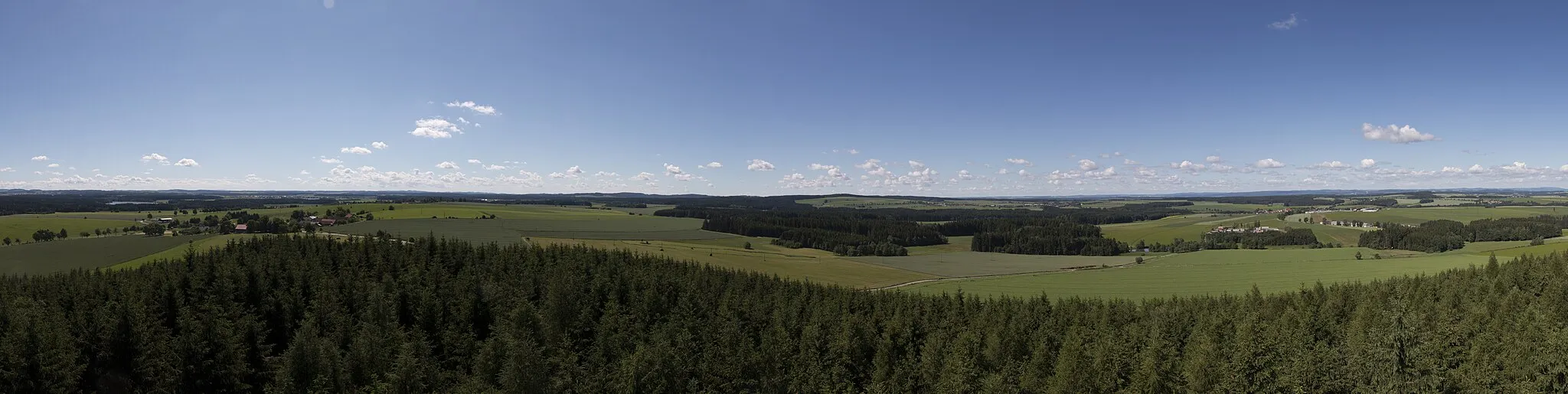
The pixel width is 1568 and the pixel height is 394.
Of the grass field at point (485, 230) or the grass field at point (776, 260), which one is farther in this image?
the grass field at point (485, 230)

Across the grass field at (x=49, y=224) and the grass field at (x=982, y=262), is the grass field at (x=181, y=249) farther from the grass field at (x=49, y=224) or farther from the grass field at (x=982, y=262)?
the grass field at (x=982, y=262)

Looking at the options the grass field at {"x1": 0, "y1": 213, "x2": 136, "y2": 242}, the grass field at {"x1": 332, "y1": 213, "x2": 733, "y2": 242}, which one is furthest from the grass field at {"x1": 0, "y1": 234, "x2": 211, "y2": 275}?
the grass field at {"x1": 332, "y1": 213, "x2": 733, "y2": 242}

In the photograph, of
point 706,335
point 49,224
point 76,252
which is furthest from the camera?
point 49,224

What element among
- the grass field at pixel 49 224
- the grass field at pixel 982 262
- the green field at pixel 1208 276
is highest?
the grass field at pixel 49 224

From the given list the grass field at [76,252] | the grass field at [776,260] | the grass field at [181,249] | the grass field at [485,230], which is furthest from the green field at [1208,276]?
the grass field at [76,252]

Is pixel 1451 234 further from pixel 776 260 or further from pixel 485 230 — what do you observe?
pixel 485 230

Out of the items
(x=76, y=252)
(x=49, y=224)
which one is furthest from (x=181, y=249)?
(x=49, y=224)

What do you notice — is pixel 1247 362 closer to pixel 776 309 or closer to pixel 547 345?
pixel 776 309
